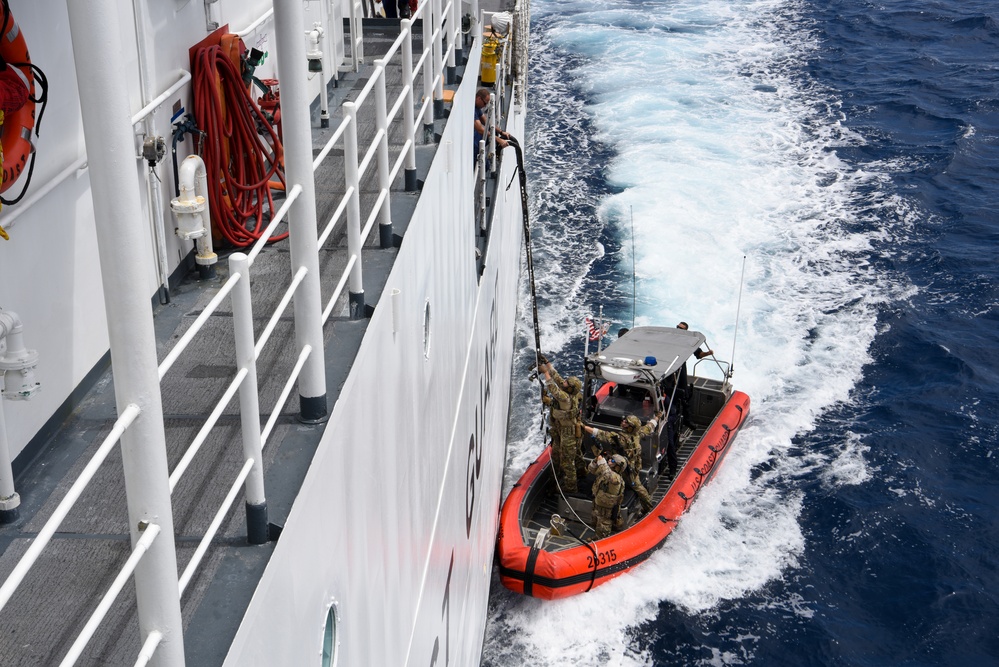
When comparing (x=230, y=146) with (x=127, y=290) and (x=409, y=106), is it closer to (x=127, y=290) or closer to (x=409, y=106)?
(x=409, y=106)

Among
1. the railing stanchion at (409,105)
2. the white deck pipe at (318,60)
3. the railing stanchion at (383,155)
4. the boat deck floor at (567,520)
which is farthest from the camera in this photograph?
the boat deck floor at (567,520)

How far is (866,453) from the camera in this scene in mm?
18469

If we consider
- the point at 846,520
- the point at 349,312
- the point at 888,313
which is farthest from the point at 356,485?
the point at 888,313

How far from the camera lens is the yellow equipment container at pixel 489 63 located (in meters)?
14.8

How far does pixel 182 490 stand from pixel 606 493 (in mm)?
11515

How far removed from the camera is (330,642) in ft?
14.1

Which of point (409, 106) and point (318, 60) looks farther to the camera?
point (318, 60)

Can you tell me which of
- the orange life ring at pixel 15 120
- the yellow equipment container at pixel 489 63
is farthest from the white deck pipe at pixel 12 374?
the yellow equipment container at pixel 489 63

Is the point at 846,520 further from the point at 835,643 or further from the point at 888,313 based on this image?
the point at 888,313

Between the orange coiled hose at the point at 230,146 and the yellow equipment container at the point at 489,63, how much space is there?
28.7 ft

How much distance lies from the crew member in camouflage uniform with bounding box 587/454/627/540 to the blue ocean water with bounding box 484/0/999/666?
929 mm

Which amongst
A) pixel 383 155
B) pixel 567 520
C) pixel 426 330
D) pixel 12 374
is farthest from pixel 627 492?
pixel 12 374

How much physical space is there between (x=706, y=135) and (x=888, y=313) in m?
9.17

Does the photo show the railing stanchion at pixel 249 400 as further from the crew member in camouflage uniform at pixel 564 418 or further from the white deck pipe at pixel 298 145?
the crew member in camouflage uniform at pixel 564 418
